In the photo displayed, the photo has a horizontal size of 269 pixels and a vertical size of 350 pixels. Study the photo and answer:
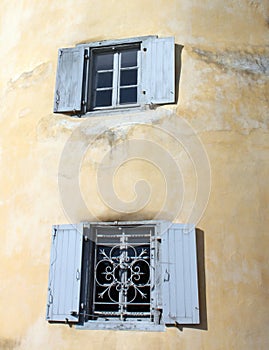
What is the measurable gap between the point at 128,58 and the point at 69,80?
974mm

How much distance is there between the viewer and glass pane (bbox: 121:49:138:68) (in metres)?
7.48

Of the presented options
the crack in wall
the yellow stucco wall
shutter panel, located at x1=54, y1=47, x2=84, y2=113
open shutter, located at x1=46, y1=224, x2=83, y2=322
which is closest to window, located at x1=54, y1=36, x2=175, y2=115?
shutter panel, located at x1=54, y1=47, x2=84, y2=113

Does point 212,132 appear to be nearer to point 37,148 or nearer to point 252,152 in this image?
point 252,152

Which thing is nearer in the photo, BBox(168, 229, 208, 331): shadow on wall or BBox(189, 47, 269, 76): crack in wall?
BBox(168, 229, 208, 331): shadow on wall

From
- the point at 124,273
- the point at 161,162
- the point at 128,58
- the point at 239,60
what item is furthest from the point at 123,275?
the point at 239,60

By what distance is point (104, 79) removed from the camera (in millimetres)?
7512

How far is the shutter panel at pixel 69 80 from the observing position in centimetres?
721

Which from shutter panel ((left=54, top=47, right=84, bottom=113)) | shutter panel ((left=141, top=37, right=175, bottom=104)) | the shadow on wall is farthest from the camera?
shutter panel ((left=54, top=47, right=84, bottom=113))

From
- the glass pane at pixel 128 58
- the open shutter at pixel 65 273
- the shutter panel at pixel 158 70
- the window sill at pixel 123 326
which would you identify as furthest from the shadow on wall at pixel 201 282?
the glass pane at pixel 128 58

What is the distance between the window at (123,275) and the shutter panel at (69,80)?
187cm

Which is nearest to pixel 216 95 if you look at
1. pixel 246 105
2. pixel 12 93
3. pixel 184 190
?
pixel 246 105

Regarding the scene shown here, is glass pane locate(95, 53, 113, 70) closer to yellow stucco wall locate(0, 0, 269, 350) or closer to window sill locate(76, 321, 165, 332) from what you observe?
yellow stucco wall locate(0, 0, 269, 350)

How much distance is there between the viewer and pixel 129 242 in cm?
647

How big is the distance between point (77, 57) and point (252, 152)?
3.03 meters
